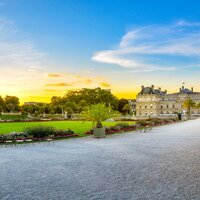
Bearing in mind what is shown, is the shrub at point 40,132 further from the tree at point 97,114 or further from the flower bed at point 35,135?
the tree at point 97,114

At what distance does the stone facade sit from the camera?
120m

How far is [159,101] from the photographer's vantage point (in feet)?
402

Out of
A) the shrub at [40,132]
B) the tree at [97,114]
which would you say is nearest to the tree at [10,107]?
the tree at [97,114]

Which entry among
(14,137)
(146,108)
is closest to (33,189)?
(14,137)

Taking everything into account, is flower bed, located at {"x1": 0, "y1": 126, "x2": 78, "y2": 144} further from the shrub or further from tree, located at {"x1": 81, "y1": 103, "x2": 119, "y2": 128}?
tree, located at {"x1": 81, "y1": 103, "x2": 119, "y2": 128}

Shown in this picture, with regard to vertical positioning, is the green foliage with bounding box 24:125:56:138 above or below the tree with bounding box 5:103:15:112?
below

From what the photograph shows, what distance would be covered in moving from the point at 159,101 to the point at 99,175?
116264 millimetres

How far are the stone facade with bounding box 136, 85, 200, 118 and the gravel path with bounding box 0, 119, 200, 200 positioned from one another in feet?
359

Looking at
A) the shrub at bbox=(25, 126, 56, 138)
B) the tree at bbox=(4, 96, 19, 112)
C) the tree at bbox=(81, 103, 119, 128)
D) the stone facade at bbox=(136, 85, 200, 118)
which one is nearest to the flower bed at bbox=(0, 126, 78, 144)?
the shrub at bbox=(25, 126, 56, 138)

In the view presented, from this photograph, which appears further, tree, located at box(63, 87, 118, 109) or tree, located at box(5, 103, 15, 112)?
tree, located at box(63, 87, 118, 109)

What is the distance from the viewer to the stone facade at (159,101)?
394 ft

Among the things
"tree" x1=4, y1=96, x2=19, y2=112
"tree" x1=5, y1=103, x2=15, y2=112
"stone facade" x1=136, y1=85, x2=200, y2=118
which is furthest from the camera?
"stone facade" x1=136, y1=85, x2=200, y2=118

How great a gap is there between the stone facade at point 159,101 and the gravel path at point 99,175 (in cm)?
10930

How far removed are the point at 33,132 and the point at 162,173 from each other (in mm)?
11539
